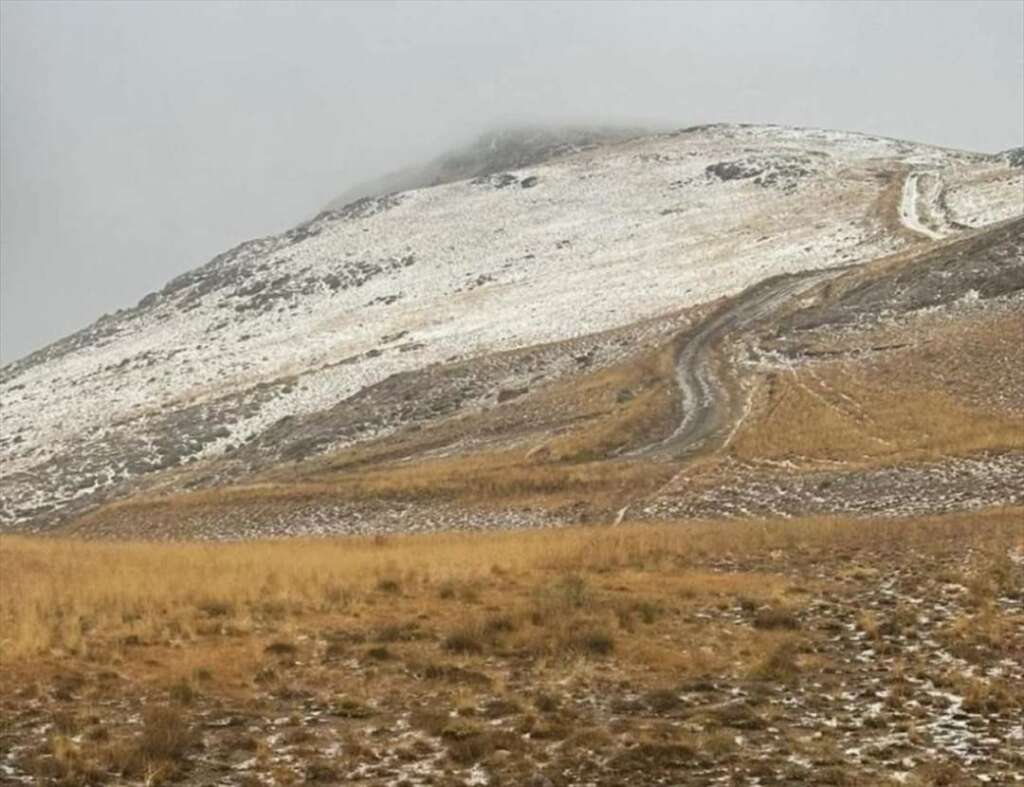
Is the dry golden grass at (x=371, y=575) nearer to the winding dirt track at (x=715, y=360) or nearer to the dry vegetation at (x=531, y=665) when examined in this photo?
the dry vegetation at (x=531, y=665)

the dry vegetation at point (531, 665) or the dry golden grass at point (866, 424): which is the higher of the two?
the dry vegetation at point (531, 665)

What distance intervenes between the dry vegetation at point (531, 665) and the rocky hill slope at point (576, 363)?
10.7 m

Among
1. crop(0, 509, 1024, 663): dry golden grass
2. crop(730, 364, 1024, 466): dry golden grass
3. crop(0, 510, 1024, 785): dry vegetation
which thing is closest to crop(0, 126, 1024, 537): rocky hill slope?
crop(730, 364, 1024, 466): dry golden grass

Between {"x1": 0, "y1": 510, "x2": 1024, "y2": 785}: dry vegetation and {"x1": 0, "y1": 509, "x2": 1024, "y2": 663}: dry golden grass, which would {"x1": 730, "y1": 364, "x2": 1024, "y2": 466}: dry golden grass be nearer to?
{"x1": 0, "y1": 509, "x2": 1024, "y2": 663}: dry golden grass

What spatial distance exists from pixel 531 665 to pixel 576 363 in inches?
1720

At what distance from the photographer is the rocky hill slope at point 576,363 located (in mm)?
35969

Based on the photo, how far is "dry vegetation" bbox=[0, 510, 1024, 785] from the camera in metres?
10.3

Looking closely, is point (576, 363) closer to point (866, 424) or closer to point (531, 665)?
point (866, 424)

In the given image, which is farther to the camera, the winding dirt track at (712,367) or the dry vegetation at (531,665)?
the winding dirt track at (712,367)

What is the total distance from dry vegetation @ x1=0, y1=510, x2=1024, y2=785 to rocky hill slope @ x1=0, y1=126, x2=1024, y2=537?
1069 centimetres

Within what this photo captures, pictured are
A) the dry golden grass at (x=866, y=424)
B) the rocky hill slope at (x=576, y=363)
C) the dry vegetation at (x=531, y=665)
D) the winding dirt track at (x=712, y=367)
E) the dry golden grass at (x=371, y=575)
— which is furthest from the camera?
the winding dirt track at (x=712, y=367)

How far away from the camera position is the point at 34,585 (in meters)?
19.6

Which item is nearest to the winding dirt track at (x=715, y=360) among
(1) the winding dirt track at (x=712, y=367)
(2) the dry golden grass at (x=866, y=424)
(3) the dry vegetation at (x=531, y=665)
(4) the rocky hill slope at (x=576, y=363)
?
(1) the winding dirt track at (x=712, y=367)

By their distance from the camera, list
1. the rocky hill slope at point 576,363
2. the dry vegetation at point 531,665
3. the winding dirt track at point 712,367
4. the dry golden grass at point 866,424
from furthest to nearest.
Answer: the winding dirt track at point 712,367 < the rocky hill slope at point 576,363 < the dry golden grass at point 866,424 < the dry vegetation at point 531,665
